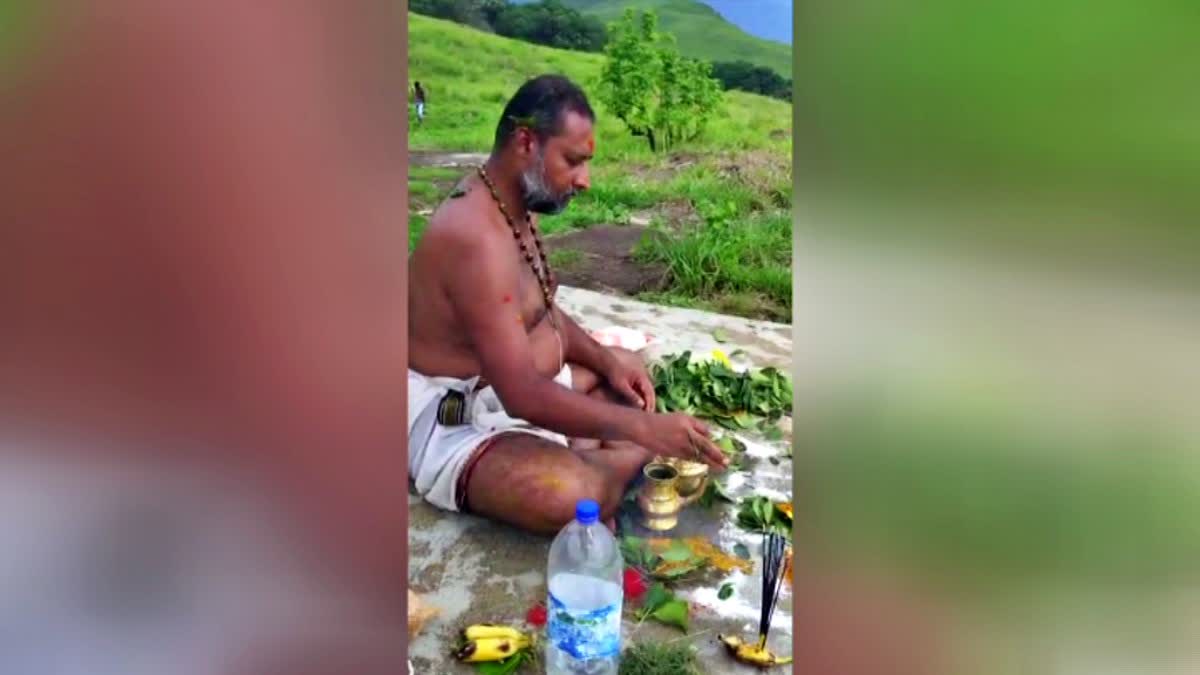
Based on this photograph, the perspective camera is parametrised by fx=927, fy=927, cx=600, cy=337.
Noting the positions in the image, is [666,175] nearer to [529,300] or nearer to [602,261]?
[602,261]

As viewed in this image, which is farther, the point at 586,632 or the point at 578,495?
the point at 578,495

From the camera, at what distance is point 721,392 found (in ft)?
5.39

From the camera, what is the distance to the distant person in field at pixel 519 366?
4.98 ft

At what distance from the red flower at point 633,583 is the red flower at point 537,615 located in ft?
0.47

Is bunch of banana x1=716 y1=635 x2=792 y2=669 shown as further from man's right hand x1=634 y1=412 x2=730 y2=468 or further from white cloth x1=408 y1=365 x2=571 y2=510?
white cloth x1=408 y1=365 x2=571 y2=510

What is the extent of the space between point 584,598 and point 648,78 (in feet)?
2.83

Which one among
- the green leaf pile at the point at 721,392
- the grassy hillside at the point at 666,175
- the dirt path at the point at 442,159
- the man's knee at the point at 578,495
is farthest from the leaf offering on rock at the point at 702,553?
the dirt path at the point at 442,159
